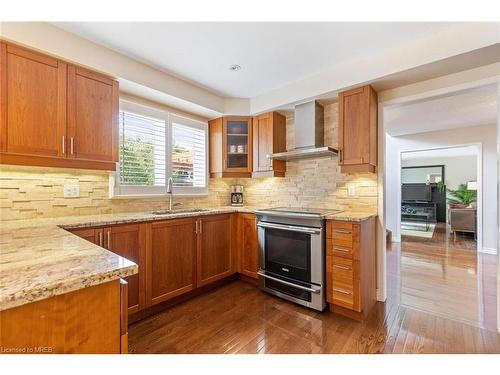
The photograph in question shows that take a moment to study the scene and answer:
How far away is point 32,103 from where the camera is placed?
5.82 ft

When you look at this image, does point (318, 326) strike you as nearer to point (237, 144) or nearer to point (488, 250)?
point (237, 144)

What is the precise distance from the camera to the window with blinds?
2.61 metres

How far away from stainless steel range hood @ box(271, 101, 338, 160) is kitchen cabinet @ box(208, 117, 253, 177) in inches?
23.3

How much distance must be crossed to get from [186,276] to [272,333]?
106 cm

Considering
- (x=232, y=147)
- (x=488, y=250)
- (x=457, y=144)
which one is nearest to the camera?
(x=232, y=147)

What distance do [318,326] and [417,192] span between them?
10076 millimetres

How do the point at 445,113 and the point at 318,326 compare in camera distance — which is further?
the point at 445,113

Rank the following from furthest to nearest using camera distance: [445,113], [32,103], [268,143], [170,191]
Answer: [445,113] < [268,143] < [170,191] < [32,103]

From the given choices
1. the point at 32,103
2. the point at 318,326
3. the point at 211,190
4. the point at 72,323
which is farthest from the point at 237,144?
the point at 72,323

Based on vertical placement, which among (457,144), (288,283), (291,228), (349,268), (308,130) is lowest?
(288,283)
